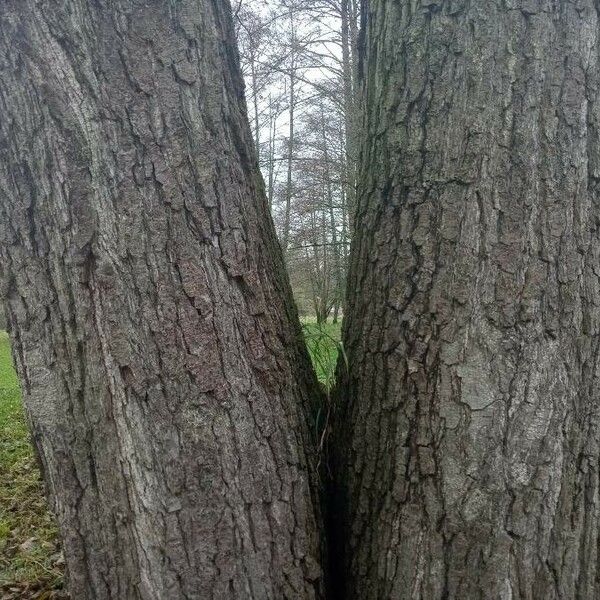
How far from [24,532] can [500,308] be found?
11.3ft

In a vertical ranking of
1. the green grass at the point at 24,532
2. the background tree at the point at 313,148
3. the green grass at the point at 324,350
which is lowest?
the green grass at the point at 24,532

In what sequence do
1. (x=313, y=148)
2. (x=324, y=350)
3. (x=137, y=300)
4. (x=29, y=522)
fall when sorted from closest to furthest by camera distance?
1. (x=137, y=300)
2. (x=324, y=350)
3. (x=29, y=522)
4. (x=313, y=148)

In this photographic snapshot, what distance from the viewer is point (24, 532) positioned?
3.44 m

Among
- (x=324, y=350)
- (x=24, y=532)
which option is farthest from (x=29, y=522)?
(x=324, y=350)

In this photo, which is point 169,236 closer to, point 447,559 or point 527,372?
point 527,372

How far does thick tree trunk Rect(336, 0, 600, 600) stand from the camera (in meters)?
1.31

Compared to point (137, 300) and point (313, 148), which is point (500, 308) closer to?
point (137, 300)

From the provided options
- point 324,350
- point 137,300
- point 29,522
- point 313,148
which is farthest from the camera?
point 313,148

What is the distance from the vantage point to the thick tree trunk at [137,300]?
126cm

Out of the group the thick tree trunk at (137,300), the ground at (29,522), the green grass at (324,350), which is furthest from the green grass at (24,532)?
the green grass at (324,350)

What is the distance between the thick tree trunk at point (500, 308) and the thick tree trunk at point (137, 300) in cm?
41

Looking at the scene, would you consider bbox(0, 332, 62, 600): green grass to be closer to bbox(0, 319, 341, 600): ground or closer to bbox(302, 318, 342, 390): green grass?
bbox(0, 319, 341, 600): ground

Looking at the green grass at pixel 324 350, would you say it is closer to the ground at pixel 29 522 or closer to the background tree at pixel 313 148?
the ground at pixel 29 522

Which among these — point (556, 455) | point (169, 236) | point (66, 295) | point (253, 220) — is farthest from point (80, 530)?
point (556, 455)
